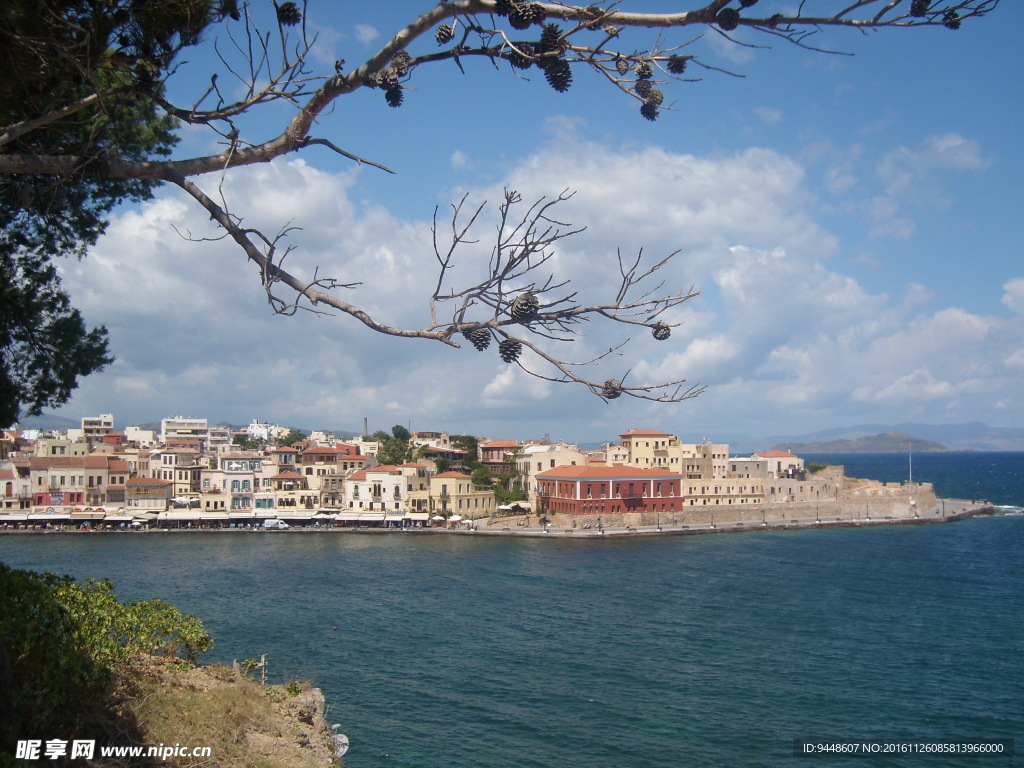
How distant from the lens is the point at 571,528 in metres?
44.6

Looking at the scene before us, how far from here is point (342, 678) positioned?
49.3 ft

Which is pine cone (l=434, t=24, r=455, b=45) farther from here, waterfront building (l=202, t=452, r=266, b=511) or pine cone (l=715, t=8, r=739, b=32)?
waterfront building (l=202, t=452, r=266, b=511)

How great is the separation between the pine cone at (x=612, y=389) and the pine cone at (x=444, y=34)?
1550mm

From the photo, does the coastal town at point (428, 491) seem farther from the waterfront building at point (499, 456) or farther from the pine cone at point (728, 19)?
the pine cone at point (728, 19)

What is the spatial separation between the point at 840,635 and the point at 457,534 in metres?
27.0

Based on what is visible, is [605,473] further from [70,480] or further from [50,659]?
[50,659]

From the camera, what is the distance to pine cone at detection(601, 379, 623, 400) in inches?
113

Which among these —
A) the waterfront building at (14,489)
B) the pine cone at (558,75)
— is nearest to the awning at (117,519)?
the waterfront building at (14,489)

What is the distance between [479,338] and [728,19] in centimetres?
154

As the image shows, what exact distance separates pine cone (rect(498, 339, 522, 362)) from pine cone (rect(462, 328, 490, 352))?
0.21ft

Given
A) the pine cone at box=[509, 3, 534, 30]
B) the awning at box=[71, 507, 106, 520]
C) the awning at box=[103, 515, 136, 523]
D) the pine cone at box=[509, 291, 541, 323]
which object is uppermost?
the pine cone at box=[509, 3, 534, 30]

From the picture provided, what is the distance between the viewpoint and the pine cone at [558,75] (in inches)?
113

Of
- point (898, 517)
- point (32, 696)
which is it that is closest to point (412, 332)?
point (32, 696)

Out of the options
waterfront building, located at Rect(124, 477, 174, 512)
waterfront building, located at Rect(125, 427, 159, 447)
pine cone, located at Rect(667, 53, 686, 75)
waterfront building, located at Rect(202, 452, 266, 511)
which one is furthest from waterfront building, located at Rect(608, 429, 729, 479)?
pine cone, located at Rect(667, 53, 686, 75)
